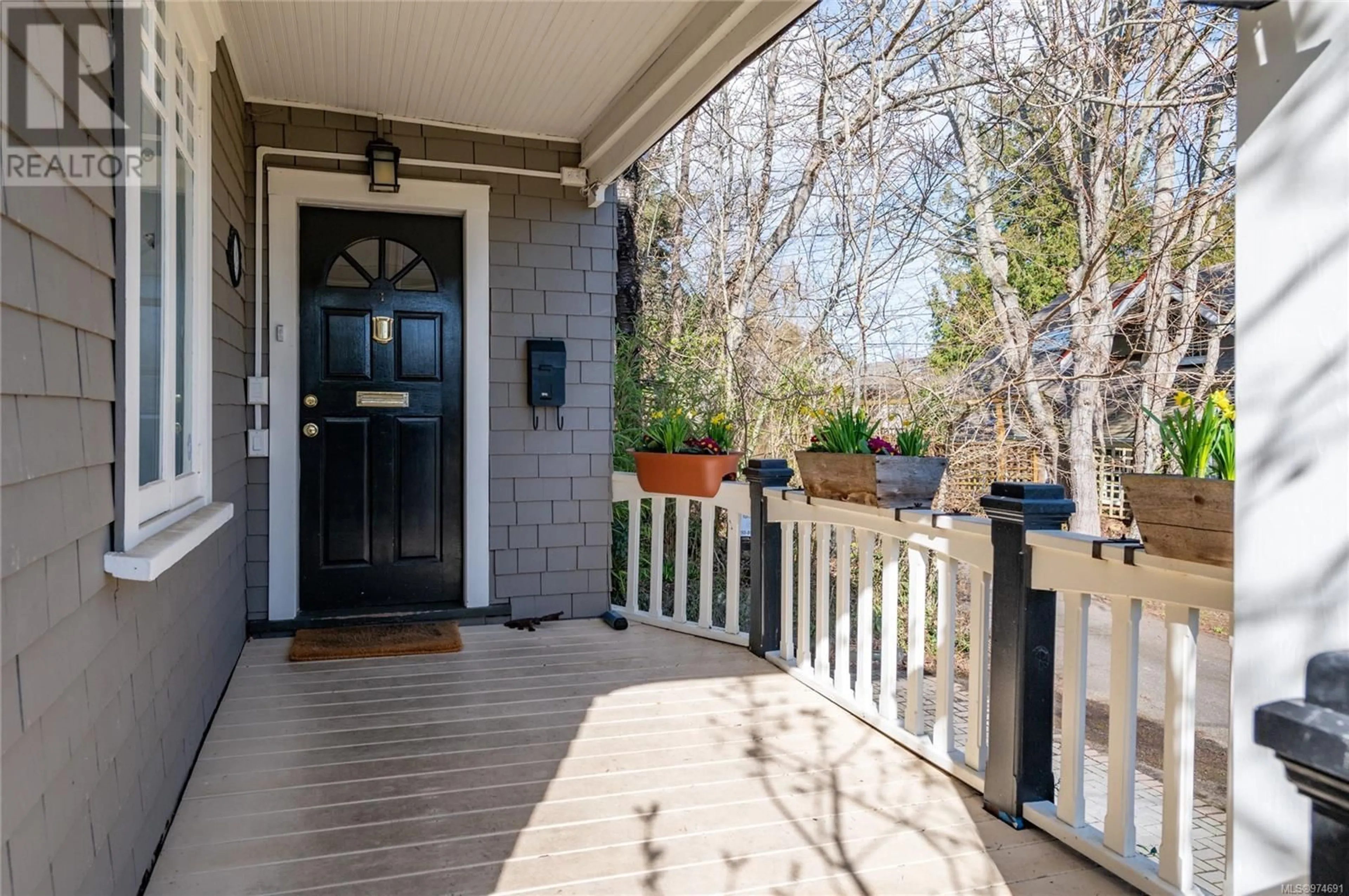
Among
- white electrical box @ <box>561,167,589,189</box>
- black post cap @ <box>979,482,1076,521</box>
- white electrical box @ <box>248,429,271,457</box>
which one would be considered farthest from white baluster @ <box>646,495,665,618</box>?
black post cap @ <box>979,482,1076,521</box>

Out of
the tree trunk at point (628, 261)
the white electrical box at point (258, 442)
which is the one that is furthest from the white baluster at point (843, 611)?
the tree trunk at point (628, 261)

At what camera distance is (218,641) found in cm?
315

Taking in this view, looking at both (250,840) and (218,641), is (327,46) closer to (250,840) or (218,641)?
(218,641)

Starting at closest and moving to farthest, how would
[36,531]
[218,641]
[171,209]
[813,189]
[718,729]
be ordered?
1. [36,531]
2. [171,209]
3. [718,729]
4. [218,641]
5. [813,189]

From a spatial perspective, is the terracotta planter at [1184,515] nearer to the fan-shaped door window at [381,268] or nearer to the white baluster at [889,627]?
the white baluster at [889,627]

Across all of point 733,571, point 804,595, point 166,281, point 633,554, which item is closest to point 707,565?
point 733,571

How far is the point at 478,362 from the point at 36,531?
123 inches

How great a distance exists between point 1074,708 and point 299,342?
3.59m

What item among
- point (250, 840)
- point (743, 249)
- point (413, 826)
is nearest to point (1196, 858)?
point (413, 826)

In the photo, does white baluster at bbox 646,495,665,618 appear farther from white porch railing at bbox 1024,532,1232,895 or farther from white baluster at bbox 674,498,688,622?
white porch railing at bbox 1024,532,1232,895

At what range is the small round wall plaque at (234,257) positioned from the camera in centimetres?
336

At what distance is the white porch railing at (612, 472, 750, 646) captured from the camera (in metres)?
4.01

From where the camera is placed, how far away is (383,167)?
4.11 meters

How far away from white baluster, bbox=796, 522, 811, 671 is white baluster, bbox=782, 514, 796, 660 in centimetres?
8
